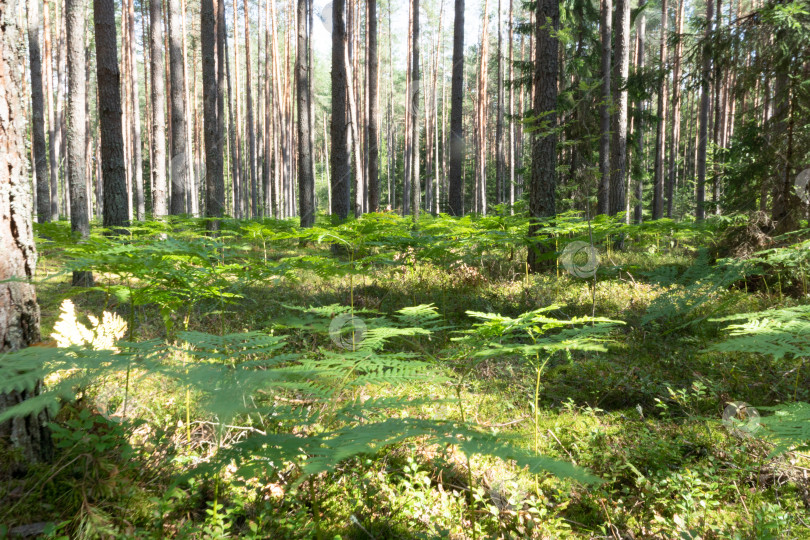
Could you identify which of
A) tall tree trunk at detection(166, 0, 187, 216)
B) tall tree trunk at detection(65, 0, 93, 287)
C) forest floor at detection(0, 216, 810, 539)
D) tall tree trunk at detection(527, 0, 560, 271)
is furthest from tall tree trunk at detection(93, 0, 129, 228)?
tall tree trunk at detection(527, 0, 560, 271)

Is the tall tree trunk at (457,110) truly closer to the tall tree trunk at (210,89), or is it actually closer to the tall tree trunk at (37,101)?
the tall tree trunk at (210,89)

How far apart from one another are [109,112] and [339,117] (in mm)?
4718

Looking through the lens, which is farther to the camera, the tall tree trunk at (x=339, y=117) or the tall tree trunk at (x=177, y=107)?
the tall tree trunk at (x=177, y=107)

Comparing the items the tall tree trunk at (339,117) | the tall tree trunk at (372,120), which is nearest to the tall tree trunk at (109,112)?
the tall tree trunk at (339,117)

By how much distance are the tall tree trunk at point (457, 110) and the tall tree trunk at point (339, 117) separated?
11.6 feet

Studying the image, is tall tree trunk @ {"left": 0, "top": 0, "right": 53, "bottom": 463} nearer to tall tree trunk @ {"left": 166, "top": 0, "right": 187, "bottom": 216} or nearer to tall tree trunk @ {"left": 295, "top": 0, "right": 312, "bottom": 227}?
tall tree trunk @ {"left": 166, "top": 0, "right": 187, "bottom": 216}

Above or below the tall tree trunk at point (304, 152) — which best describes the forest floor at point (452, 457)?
below

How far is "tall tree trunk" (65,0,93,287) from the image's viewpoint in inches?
303

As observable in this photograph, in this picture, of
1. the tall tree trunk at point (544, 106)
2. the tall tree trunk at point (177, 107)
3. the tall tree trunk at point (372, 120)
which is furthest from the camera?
the tall tree trunk at point (372, 120)

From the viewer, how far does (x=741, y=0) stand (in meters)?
22.7

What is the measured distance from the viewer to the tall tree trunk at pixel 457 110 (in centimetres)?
1255

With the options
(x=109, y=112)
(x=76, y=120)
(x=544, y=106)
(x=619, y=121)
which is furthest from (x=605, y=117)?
(x=76, y=120)

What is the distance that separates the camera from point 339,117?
1025cm

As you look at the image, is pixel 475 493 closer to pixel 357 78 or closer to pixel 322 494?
pixel 322 494
